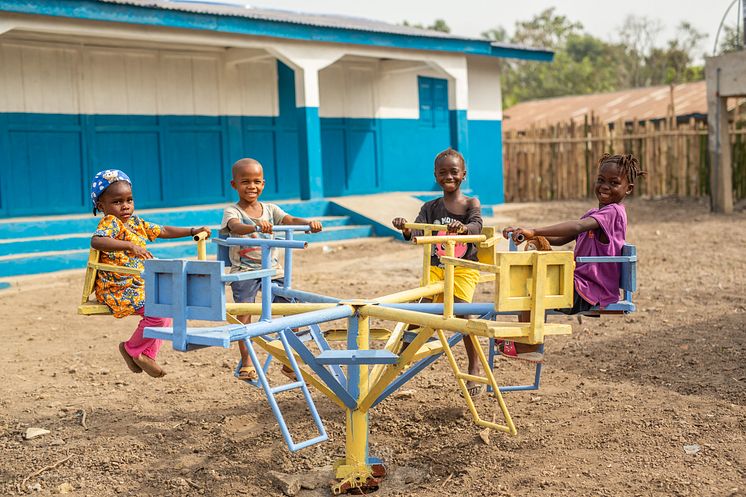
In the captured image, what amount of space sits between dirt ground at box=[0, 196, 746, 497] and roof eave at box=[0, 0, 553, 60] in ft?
15.9

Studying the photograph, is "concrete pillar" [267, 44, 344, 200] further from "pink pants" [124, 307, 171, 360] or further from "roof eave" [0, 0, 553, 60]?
"pink pants" [124, 307, 171, 360]

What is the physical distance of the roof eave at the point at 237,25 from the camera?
10068 millimetres

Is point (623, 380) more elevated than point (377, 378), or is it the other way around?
point (377, 378)

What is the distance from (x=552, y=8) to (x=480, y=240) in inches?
1771

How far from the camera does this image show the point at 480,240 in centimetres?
400

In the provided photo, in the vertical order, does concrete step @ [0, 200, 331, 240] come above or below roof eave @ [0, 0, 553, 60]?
below

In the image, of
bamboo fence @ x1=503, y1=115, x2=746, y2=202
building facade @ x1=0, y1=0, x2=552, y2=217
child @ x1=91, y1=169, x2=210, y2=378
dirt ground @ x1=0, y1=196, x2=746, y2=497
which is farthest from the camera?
bamboo fence @ x1=503, y1=115, x2=746, y2=202

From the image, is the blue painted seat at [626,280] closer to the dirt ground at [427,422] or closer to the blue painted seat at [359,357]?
the dirt ground at [427,422]

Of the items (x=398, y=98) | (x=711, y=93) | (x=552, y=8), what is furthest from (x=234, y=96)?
(x=552, y=8)

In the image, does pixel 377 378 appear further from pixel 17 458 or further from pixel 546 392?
pixel 17 458

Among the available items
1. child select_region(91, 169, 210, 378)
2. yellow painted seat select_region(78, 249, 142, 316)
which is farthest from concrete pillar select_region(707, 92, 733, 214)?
yellow painted seat select_region(78, 249, 142, 316)

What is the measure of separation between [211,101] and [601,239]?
33.0ft

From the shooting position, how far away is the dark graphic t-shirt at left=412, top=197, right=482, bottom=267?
450 cm

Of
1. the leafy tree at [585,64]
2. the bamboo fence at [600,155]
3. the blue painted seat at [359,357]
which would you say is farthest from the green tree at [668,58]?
the blue painted seat at [359,357]
